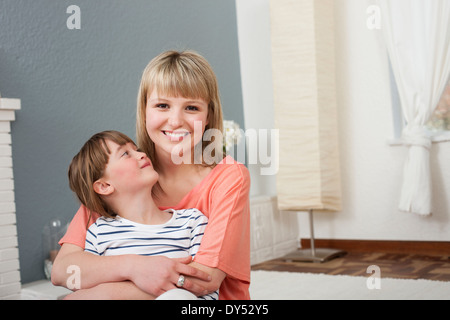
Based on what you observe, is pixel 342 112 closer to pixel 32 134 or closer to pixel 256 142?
pixel 256 142

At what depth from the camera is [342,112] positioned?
430 centimetres

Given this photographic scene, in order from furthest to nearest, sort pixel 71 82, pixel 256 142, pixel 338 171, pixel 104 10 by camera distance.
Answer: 1. pixel 256 142
2. pixel 338 171
3. pixel 104 10
4. pixel 71 82

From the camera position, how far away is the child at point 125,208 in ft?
3.63

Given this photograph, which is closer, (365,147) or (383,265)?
(383,265)

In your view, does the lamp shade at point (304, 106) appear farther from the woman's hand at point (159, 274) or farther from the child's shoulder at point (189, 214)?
the woman's hand at point (159, 274)

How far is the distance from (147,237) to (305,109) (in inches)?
118

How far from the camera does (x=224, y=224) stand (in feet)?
3.57

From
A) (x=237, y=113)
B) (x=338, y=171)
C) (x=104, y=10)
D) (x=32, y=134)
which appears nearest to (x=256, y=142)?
(x=237, y=113)

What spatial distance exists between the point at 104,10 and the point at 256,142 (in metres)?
1.73

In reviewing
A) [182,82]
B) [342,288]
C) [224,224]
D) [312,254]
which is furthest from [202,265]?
[312,254]

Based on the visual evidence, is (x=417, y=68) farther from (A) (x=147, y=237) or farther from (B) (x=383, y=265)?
(A) (x=147, y=237)

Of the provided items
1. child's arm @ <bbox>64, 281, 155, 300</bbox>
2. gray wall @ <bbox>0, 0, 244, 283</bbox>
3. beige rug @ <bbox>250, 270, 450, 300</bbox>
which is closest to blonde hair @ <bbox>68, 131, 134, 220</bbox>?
child's arm @ <bbox>64, 281, 155, 300</bbox>

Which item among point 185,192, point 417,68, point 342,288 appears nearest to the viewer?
point 185,192

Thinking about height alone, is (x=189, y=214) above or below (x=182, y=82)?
below
